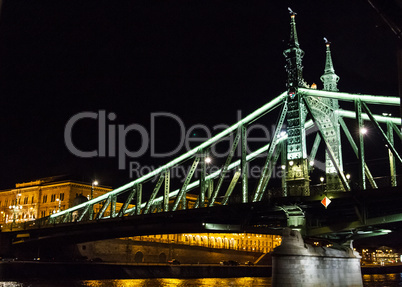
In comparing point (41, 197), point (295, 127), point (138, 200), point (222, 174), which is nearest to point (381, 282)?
point (222, 174)

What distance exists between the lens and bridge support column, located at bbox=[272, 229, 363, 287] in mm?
31219

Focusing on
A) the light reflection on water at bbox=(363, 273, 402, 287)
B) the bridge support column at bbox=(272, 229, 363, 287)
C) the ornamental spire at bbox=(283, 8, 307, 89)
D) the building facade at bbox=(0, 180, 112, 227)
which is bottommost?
the light reflection on water at bbox=(363, 273, 402, 287)

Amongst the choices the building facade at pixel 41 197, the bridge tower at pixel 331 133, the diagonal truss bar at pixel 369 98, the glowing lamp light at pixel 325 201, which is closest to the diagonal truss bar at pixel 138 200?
the bridge tower at pixel 331 133

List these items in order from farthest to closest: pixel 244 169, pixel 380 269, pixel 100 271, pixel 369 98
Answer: pixel 380 269 < pixel 100 271 < pixel 244 169 < pixel 369 98

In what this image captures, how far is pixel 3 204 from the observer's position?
112 m

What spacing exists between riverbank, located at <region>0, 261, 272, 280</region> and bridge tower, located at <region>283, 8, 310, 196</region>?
31911 mm

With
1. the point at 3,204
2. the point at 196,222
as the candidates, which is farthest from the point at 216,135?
the point at 3,204

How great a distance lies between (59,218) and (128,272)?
2174 cm

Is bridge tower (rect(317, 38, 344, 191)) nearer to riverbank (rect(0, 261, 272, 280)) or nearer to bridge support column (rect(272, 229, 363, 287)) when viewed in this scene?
bridge support column (rect(272, 229, 363, 287))

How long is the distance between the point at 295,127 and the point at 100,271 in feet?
111

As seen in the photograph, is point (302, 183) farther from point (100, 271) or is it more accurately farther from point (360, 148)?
point (100, 271)

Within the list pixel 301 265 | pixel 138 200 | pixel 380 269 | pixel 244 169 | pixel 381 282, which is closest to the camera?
pixel 301 265

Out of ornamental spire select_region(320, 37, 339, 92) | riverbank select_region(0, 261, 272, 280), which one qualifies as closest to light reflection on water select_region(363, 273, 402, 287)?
riverbank select_region(0, 261, 272, 280)

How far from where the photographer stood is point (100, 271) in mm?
59250
